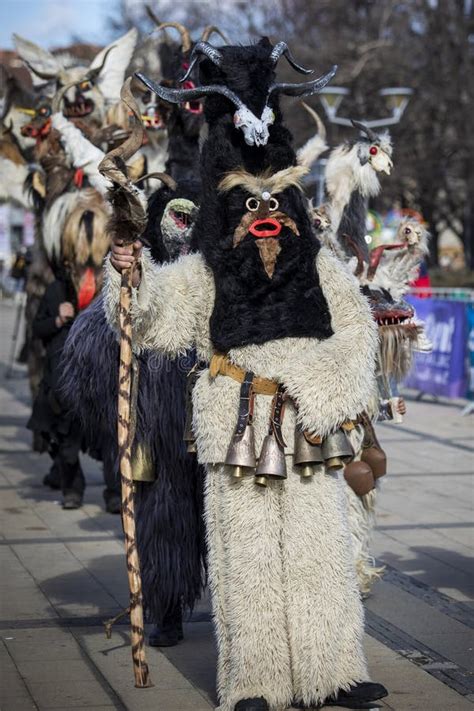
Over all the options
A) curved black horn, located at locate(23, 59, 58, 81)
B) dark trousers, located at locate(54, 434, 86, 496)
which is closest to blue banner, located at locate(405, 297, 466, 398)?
curved black horn, located at locate(23, 59, 58, 81)

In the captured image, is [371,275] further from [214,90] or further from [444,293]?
[444,293]

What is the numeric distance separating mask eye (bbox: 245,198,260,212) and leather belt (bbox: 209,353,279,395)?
526 millimetres

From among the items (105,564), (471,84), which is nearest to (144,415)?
(105,564)

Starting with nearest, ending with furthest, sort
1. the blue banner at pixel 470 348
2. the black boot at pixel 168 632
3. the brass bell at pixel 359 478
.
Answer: the black boot at pixel 168 632 → the brass bell at pixel 359 478 → the blue banner at pixel 470 348

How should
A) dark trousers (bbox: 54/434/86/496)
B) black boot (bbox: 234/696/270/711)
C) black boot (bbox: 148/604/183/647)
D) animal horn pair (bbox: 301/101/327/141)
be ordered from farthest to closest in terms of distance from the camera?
dark trousers (bbox: 54/434/86/496), animal horn pair (bbox: 301/101/327/141), black boot (bbox: 148/604/183/647), black boot (bbox: 234/696/270/711)

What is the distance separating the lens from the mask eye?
4532 millimetres

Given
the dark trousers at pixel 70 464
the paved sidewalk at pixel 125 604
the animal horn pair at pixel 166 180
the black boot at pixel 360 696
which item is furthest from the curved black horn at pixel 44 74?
the black boot at pixel 360 696

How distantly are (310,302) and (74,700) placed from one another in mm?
1689

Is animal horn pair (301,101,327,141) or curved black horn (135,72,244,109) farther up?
animal horn pair (301,101,327,141)

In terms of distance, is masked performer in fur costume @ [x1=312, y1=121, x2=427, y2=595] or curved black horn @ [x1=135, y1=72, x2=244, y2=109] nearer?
curved black horn @ [x1=135, y1=72, x2=244, y2=109]

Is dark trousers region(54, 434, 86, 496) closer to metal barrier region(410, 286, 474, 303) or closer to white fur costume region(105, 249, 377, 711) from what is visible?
white fur costume region(105, 249, 377, 711)

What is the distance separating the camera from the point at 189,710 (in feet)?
15.1

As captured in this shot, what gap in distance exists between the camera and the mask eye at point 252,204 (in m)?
4.53

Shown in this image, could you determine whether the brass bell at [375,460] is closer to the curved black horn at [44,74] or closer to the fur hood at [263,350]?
the fur hood at [263,350]
